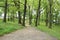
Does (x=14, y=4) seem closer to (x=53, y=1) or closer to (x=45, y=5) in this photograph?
(x=53, y=1)

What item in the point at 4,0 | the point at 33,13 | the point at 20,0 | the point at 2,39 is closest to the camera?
the point at 2,39

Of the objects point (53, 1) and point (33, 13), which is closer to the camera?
point (53, 1)

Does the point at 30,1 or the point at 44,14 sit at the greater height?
the point at 30,1

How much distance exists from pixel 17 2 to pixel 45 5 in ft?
41.5

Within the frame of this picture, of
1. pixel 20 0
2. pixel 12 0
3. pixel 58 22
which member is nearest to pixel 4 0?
pixel 12 0

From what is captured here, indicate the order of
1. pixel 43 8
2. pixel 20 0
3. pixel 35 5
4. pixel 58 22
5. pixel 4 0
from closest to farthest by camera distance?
pixel 4 0 < pixel 20 0 < pixel 35 5 < pixel 43 8 < pixel 58 22

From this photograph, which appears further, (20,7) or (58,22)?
(58,22)

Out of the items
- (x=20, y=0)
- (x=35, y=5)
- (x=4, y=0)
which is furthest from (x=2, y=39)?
(x=35, y=5)

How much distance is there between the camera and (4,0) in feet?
116

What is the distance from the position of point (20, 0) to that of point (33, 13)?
14.8 meters

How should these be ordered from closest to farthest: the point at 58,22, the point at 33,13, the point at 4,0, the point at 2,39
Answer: the point at 2,39 < the point at 4,0 < the point at 33,13 < the point at 58,22

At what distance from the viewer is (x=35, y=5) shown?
149ft

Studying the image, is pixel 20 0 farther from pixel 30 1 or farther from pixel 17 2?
pixel 30 1

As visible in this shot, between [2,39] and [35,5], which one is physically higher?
[35,5]
